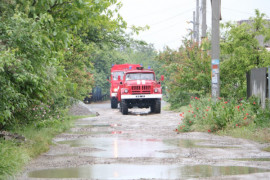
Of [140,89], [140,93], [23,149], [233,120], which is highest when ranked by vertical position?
[140,89]

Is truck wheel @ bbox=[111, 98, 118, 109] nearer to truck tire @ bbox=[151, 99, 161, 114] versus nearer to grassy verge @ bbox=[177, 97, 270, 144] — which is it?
truck tire @ bbox=[151, 99, 161, 114]

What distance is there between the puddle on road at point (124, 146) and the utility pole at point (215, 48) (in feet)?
18.8

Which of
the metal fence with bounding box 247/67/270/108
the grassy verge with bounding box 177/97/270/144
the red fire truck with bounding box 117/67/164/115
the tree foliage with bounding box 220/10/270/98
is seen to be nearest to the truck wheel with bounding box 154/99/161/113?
the red fire truck with bounding box 117/67/164/115

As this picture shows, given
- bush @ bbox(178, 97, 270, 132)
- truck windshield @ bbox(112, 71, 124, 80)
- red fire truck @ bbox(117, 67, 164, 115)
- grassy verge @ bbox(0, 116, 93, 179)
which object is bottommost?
grassy verge @ bbox(0, 116, 93, 179)

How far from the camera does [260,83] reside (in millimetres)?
14797

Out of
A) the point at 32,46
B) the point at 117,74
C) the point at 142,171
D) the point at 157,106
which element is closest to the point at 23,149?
the point at 32,46

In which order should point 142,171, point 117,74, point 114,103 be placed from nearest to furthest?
point 142,171 < point 117,74 < point 114,103

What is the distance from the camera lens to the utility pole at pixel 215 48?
708 inches

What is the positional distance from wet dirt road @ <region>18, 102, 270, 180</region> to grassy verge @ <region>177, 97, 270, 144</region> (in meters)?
0.48

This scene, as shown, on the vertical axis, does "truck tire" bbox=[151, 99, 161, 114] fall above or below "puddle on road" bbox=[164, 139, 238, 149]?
above

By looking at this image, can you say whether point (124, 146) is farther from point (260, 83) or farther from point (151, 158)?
point (260, 83)

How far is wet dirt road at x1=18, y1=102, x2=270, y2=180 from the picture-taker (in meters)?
8.05

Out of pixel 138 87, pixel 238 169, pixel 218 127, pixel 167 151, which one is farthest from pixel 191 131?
pixel 138 87

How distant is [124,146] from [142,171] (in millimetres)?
3623
